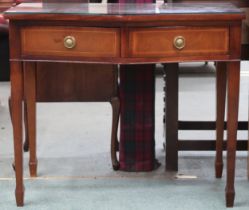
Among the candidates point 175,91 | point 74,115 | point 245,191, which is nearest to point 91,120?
point 74,115

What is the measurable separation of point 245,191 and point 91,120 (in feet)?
4.56

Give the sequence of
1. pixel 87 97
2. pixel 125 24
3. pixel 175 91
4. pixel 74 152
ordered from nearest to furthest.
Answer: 1. pixel 125 24
2. pixel 175 91
3. pixel 87 97
4. pixel 74 152

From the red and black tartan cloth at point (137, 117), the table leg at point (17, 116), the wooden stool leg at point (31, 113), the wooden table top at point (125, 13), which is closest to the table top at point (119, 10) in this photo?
the wooden table top at point (125, 13)

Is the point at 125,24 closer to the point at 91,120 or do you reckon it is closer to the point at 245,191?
the point at 245,191

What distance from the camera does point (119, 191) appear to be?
2648 millimetres

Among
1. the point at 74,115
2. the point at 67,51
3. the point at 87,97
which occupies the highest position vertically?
the point at 67,51

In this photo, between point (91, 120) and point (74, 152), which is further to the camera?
point (91, 120)

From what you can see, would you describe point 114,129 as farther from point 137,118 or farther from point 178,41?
point 178,41

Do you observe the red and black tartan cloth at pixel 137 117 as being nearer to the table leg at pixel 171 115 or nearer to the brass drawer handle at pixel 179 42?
the table leg at pixel 171 115

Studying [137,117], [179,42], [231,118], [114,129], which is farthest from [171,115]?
[179,42]

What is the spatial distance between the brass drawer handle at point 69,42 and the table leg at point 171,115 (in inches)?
24.5

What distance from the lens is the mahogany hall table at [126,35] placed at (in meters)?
2.26

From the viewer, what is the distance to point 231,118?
2.40 metres

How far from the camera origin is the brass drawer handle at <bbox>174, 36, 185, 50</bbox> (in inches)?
89.9
